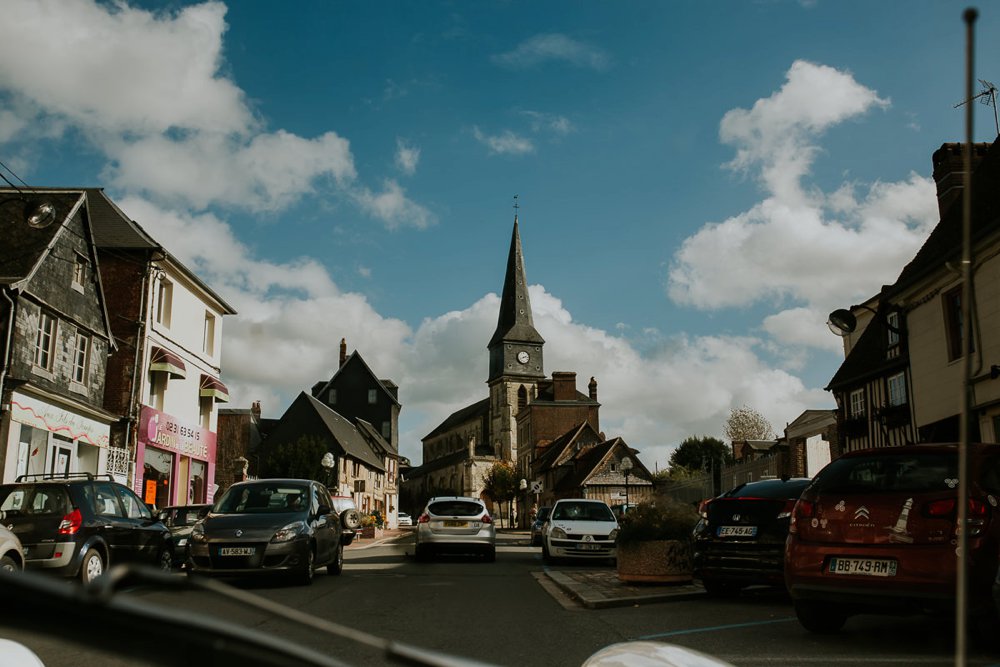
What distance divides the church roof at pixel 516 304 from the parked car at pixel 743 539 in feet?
330

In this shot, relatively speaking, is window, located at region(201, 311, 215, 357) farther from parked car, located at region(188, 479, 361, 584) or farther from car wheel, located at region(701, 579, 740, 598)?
car wheel, located at region(701, 579, 740, 598)

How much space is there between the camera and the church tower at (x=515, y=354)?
112625 millimetres

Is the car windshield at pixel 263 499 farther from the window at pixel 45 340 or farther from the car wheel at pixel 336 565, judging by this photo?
the window at pixel 45 340

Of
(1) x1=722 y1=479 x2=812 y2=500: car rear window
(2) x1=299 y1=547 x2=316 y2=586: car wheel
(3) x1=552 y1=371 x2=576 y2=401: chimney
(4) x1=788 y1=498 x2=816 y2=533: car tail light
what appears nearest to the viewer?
(4) x1=788 y1=498 x2=816 y2=533: car tail light

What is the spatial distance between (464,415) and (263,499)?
126458mm

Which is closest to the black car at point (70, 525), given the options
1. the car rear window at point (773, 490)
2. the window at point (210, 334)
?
the car rear window at point (773, 490)

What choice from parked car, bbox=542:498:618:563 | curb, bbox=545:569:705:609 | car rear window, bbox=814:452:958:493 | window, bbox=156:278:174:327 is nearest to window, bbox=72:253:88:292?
window, bbox=156:278:174:327

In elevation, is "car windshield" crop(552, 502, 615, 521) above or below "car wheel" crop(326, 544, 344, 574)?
above

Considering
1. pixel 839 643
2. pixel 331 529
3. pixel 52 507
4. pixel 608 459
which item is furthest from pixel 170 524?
pixel 608 459

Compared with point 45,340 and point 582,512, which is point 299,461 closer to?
point 45,340

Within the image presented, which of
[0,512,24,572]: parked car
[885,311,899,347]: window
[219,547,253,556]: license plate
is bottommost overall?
[219,547,253,556]: license plate

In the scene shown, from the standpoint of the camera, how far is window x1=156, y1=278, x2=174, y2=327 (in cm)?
3212

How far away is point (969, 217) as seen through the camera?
118 cm

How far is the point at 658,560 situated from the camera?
42.5 ft
